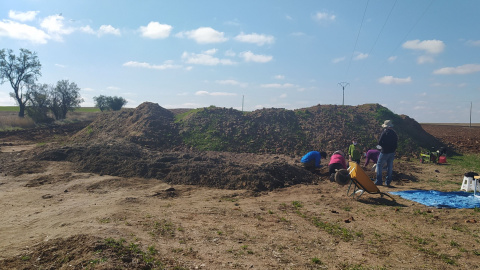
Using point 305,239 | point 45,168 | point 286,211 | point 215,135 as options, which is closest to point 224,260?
point 305,239

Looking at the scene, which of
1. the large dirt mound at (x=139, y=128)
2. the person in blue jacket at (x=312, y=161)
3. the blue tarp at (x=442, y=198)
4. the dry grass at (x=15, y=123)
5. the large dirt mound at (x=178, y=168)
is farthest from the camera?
the dry grass at (x=15, y=123)

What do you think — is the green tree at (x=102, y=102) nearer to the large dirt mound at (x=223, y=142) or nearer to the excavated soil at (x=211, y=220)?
the large dirt mound at (x=223, y=142)

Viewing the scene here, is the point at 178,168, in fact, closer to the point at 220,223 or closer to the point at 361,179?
the point at 220,223

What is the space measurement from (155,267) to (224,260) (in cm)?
95

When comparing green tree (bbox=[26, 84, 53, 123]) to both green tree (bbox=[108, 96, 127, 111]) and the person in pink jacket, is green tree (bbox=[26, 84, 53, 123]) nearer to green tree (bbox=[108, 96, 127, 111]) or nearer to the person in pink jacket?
green tree (bbox=[108, 96, 127, 111])

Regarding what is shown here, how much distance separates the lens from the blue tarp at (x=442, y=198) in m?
7.00

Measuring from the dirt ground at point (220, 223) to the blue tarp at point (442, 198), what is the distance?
0.35 meters

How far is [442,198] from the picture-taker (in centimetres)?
761

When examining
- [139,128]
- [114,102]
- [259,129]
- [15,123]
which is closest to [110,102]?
[114,102]

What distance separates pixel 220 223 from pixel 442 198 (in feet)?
19.4

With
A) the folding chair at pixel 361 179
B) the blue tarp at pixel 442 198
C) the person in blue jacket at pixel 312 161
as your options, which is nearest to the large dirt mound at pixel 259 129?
the person in blue jacket at pixel 312 161

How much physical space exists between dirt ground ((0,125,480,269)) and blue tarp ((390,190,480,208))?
35 centimetres

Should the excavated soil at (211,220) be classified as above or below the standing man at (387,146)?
below

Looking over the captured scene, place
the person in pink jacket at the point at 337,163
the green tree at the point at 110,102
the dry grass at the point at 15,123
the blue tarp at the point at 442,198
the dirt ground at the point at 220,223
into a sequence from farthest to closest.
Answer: the green tree at the point at 110,102
the dry grass at the point at 15,123
the person in pink jacket at the point at 337,163
the blue tarp at the point at 442,198
the dirt ground at the point at 220,223
